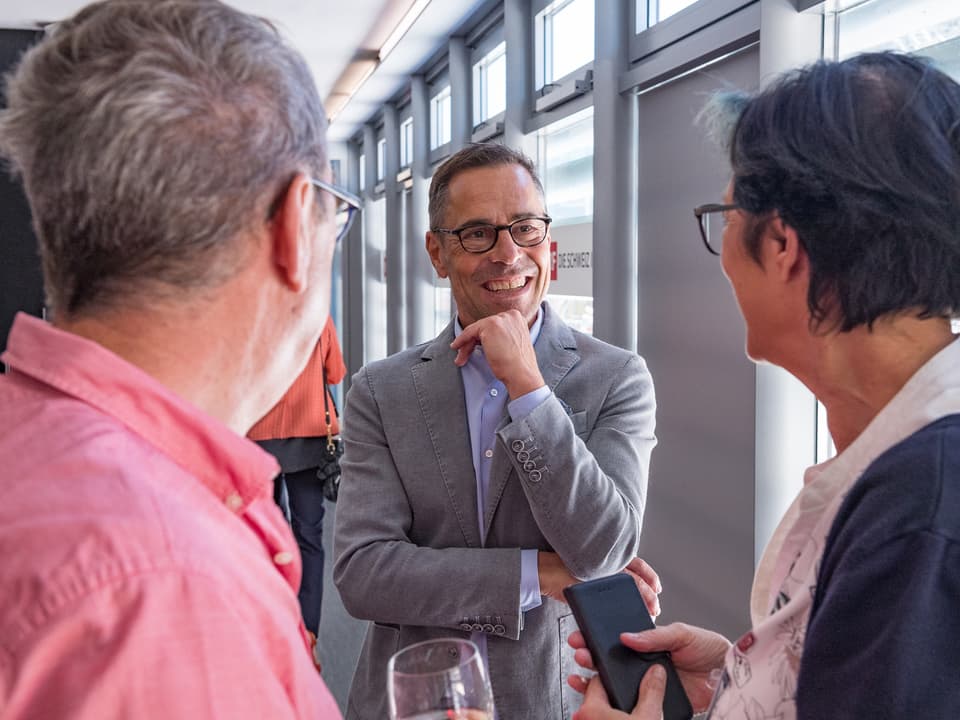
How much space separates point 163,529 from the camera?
63 centimetres

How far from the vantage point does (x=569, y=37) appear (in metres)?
4.52

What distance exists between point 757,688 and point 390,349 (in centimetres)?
808

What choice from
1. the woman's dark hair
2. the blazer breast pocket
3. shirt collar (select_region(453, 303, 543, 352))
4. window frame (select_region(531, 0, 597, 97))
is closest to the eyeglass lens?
shirt collar (select_region(453, 303, 543, 352))

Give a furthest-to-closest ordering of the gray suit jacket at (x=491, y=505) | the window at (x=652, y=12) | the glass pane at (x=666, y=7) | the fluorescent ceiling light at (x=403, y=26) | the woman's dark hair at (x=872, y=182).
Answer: the fluorescent ceiling light at (x=403, y=26) < the window at (x=652, y=12) < the glass pane at (x=666, y=7) < the gray suit jacket at (x=491, y=505) < the woman's dark hair at (x=872, y=182)

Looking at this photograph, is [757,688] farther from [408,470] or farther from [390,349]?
[390,349]

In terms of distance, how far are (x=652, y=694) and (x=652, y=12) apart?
3.09 metres

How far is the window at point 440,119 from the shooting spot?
721cm

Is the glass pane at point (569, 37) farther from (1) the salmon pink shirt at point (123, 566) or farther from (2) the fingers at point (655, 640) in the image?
(1) the salmon pink shirt at point (123, 566)

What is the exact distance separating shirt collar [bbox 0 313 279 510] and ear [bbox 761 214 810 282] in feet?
2.25

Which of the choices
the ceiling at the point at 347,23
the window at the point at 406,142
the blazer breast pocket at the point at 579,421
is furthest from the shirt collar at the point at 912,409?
the window at the point at 406,142

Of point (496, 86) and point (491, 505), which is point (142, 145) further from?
point (496, 86)

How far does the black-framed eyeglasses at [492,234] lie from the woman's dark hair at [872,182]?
803mm

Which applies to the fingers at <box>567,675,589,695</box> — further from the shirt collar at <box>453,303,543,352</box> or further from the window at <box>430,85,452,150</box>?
the window at <box>430,85,452,150</box>

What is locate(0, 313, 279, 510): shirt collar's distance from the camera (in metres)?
0.72
